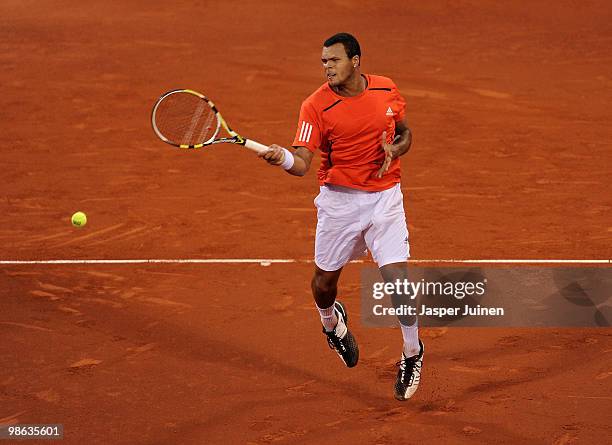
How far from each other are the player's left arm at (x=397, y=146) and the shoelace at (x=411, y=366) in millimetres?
1351

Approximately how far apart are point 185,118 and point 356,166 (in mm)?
1328

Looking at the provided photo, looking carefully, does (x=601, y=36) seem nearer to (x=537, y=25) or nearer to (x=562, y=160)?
(x=537, y=25)

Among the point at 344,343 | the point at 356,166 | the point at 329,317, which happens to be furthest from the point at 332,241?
the point at 344,343

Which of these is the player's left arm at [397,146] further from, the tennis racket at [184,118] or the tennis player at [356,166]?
the tennis racket at [184,118]

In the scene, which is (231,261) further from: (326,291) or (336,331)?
(326,291)

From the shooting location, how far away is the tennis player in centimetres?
696

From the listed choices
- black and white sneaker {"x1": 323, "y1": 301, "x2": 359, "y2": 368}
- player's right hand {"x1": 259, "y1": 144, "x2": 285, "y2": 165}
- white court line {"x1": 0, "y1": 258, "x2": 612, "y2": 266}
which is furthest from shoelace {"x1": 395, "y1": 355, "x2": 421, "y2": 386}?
white court line {"x1": 0, "y1": 258, "x2": 612, "y2": 266}

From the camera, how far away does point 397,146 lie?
7.21 m

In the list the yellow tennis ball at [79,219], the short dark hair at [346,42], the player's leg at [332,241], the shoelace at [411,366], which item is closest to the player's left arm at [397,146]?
the player's leg at [332,241]

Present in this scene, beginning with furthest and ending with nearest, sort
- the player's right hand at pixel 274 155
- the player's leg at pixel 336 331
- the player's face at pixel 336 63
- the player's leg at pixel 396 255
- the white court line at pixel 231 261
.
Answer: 1. the white court line at pixel 231 261
2. the player's leg at pixel 336 331
3. the player's leg at pixel 396 255
4. the player's face at pixel 336 63
5. the player's right hand at pixel 274 155

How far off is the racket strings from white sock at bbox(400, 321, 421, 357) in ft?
6.46

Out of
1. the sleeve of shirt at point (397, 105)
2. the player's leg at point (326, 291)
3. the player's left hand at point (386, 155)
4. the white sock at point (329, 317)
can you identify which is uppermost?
the sleeve of shirt at point (397, 105)

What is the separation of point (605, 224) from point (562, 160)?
2.36 meters

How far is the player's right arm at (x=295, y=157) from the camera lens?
6.37 metres
